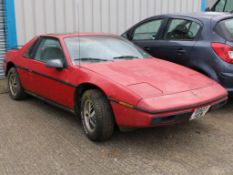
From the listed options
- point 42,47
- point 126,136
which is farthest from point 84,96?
point 42,47

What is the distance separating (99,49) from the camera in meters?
4.85

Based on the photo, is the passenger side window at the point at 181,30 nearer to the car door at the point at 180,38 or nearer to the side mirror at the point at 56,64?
the car door at the point at 180,38

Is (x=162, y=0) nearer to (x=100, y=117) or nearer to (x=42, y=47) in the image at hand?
(x=42, y=47)

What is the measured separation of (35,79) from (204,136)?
2.66 meters

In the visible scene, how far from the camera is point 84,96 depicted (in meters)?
4.20

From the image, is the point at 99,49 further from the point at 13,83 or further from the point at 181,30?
the point at 13,83

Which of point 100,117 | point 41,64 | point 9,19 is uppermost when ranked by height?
point 9,19

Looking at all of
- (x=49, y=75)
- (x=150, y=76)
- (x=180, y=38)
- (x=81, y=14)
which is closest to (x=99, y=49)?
(x=49, y=75)

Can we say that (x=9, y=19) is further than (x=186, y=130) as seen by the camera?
Yes

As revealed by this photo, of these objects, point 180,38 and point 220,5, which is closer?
point 180,38

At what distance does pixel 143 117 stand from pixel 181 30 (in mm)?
2730

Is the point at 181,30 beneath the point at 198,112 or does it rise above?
above

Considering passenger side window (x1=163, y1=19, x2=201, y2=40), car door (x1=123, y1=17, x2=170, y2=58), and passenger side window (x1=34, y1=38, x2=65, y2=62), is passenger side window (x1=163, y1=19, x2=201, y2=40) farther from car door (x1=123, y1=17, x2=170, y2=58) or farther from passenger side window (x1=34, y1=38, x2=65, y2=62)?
passenger side window (x1=34, y1=38, x2=65, y2=62)

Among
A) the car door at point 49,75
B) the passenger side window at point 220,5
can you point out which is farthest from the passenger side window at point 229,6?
the car door at point 49,75
